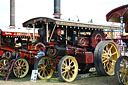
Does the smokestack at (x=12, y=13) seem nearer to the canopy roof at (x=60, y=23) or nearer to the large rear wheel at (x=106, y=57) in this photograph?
the canopy roof at (x=60, y=23)

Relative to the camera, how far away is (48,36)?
25.0 ft

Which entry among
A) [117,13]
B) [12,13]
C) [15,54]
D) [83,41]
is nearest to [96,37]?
[83,41]

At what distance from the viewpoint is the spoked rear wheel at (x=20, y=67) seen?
25.1 ft

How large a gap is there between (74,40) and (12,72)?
2.60 metres

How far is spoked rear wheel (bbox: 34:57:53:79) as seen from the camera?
23.3 ft

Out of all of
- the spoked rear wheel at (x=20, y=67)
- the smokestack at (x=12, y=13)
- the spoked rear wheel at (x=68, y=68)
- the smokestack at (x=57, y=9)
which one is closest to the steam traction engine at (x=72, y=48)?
the spoked rear wheel at (x=68, y=68)

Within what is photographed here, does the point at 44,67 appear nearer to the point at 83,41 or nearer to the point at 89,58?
the point at 89,58

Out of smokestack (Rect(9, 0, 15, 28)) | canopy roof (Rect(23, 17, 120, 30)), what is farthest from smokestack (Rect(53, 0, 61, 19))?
canopy roof (Rect(23, 17, 120, 30))

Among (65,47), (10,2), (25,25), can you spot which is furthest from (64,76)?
(10,2)

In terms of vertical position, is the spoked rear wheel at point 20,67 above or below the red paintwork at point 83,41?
below

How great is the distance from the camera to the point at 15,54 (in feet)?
28.3

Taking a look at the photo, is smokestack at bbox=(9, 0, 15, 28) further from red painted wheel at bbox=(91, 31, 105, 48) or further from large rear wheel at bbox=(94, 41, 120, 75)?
large rear wheel at bbox=(94, 41, 120, 75)

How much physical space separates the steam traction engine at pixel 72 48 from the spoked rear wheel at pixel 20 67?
847mm

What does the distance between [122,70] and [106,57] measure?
1.88 metres
